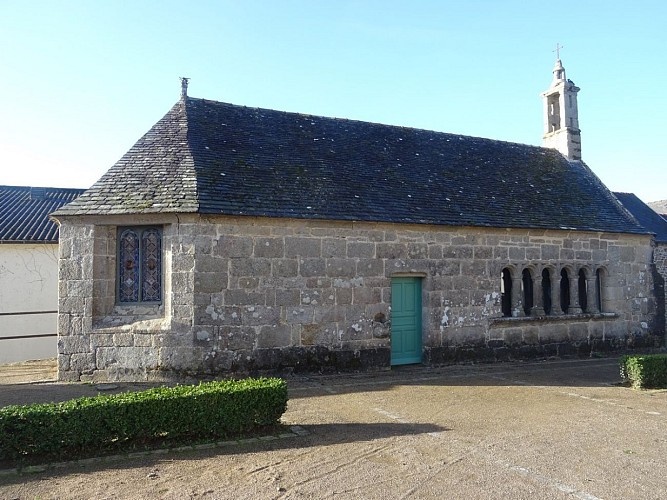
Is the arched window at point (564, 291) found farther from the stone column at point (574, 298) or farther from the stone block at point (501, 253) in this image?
the stone block at point (501, 253)

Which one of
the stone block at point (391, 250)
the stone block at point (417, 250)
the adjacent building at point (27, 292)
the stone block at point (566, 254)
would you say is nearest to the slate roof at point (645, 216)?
the stone block at point (566, 254)

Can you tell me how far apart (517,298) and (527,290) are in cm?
82

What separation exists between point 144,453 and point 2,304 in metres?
11.3

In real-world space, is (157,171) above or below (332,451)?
above

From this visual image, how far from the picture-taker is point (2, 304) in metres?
14.3

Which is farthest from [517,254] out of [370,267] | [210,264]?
[210,264]

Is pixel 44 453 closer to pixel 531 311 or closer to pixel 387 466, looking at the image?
pixel 387 466

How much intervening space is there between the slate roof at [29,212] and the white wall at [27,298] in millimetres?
331

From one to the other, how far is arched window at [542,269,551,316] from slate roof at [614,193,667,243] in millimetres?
11485

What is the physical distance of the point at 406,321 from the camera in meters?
12.3

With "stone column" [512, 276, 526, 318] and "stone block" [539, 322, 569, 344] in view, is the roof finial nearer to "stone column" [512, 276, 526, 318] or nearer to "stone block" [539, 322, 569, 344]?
"stone column" [512, 276, 526, 318]

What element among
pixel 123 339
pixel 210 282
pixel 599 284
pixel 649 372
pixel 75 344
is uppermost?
pixel 210 282

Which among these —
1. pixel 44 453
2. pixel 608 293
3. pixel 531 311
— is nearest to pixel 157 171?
pixel 44 453

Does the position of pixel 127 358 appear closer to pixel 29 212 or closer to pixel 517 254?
pixel 29 212
